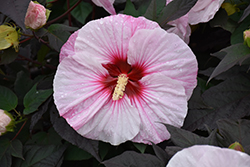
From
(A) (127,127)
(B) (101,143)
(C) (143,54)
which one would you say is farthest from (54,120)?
(C) (143,54)

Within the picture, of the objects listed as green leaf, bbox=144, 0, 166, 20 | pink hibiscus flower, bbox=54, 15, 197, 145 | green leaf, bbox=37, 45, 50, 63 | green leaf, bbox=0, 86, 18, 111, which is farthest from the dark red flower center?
green leaf, bbox=37, 45, 50, 63

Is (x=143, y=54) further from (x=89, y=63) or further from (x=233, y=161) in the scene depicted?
(x=233, y=161)

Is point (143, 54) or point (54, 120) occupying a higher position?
point (143, 54)

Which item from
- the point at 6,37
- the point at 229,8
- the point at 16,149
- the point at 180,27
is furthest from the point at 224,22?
the point at 16,149

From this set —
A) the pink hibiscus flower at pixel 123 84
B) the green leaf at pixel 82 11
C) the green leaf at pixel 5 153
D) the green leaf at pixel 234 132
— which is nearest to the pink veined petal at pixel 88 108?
the pink hibiscus flower at pixel 123 84

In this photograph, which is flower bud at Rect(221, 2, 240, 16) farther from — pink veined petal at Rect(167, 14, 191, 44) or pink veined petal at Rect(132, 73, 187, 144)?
pink veined petal at Rect(132, 73, 187, 144)

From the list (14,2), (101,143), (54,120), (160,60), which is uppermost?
(14,2)
